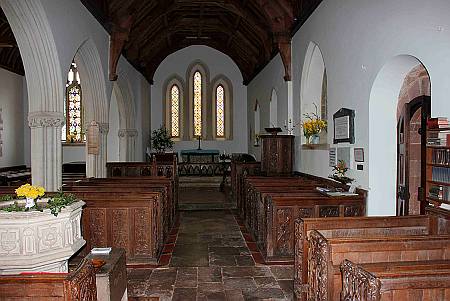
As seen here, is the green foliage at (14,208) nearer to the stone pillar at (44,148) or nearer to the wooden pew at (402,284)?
the stone pillar at (44,148)

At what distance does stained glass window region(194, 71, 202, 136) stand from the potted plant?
15.3m

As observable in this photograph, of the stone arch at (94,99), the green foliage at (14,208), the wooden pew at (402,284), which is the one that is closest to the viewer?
the wooden pew at (402,284)

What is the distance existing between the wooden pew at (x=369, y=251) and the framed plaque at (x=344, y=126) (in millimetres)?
3446

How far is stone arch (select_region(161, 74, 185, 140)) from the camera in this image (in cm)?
1938

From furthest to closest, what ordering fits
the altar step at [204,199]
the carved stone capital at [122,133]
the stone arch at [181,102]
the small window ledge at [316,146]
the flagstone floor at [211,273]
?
the stone arch at [181,102] < the carved stone capital at [122,133] < the altar step at [204,199] < the small window ledge at [316,146] < the flagstone floor at [211,273]

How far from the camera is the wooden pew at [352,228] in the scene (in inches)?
163

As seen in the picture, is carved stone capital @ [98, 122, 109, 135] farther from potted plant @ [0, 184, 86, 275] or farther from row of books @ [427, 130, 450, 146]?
row of books @ [427, 130, 450, 146]

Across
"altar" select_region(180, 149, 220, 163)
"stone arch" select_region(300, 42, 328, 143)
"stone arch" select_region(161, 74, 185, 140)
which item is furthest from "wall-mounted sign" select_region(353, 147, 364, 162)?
"stone arch" select_region(161, 74, 185, 140)

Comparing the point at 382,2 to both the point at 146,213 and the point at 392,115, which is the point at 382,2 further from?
the point at 146,213

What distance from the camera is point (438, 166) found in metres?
4.05

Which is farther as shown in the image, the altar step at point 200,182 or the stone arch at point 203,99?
the stone arch at point 203,99

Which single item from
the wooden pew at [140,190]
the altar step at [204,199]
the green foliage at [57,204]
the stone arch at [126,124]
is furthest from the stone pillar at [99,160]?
the green foliage at [57,204]

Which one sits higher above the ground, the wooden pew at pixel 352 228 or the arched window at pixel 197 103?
the arched window at pixel 197 103

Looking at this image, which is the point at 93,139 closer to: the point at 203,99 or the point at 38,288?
the point at 38,288
